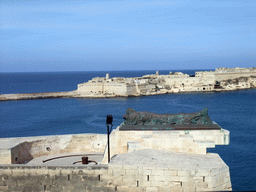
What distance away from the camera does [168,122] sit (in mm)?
8570

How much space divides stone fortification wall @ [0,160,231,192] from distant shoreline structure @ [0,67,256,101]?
169ft

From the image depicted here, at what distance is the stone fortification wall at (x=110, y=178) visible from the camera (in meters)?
6.38

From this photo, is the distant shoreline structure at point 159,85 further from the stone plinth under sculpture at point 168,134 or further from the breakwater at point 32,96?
the stone plinth under sculpture at point 168,134

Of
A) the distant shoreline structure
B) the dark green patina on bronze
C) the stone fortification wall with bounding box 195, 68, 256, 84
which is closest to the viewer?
the dark green patina on bronze

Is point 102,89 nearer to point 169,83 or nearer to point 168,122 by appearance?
point 169,83

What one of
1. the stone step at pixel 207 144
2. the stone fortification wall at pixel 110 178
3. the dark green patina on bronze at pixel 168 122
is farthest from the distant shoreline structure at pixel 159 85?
the stone fortification wall at pixel 110 178

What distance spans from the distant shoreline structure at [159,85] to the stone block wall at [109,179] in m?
51.6

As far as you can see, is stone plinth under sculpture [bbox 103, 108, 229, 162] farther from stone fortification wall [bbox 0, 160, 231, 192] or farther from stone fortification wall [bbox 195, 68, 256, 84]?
stone fortification wall [bbox 195, 68, 256, 84]

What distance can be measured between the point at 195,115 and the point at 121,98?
4889 centimetres

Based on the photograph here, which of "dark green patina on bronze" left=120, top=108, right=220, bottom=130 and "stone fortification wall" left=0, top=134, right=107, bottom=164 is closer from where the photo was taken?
"dark green patina on bronze" left=120, top=108, right=220, bottom=130

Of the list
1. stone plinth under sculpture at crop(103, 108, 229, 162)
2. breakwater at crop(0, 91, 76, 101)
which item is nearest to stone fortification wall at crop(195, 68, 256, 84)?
breakwater at crop(0, 91, 76, 101)

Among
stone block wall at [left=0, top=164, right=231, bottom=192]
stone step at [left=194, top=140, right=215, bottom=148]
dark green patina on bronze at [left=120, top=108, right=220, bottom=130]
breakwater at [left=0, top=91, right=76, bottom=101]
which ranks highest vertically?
dark green patina on bronze at [left=120, top=108, right=220, bottom=130]

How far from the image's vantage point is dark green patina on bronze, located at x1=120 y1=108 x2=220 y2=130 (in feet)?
27.2

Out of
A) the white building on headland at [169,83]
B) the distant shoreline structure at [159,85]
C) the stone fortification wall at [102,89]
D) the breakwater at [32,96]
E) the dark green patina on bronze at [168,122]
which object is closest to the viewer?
the dark green patina on bronze at [168,122]
